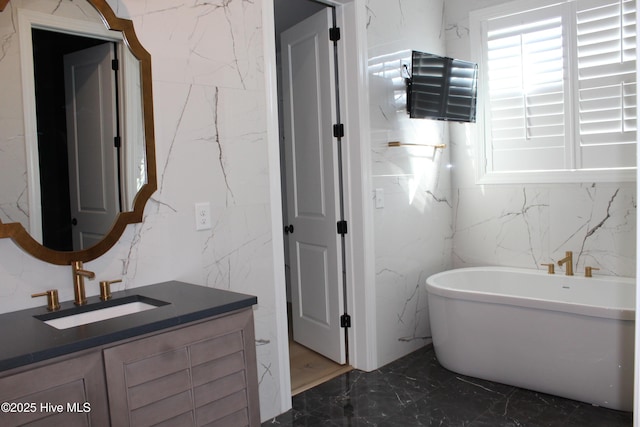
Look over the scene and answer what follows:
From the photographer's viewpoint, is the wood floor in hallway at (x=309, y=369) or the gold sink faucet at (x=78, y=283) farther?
the wood floor in hallway at (x=309, y=369)

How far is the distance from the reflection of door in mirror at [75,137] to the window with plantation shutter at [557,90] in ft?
9.17

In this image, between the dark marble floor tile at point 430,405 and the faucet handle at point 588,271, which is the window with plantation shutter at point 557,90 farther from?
the dark marble floor tile at point 430,405

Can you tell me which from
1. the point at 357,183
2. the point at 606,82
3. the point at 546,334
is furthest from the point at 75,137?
the point at 606,82

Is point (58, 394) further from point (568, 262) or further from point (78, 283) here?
point (568, 262)

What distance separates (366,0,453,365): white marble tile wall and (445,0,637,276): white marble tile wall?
0.45ft

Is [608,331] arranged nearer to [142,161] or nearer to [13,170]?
[142,161]

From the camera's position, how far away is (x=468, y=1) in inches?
158

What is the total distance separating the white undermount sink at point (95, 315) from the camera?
1.96 meters

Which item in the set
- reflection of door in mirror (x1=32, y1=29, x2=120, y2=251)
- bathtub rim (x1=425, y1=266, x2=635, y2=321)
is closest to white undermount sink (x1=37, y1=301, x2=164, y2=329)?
reflection of door in mirror (x1=32, y1=29, x2=120, y2=251)

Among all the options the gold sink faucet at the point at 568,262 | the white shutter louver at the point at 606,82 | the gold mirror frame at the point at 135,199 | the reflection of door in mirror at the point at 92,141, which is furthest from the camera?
the gold sink faucet at the point at 568,262

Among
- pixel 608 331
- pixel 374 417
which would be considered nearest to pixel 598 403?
pixel 608 331

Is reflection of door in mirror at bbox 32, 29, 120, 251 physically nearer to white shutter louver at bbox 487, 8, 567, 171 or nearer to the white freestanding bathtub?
the white freestanding bathtub

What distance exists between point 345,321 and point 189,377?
6.10ft

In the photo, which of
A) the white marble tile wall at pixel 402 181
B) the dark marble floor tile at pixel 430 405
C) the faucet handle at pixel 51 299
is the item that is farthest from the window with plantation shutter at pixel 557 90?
the faucet handle at pixel 51 299
